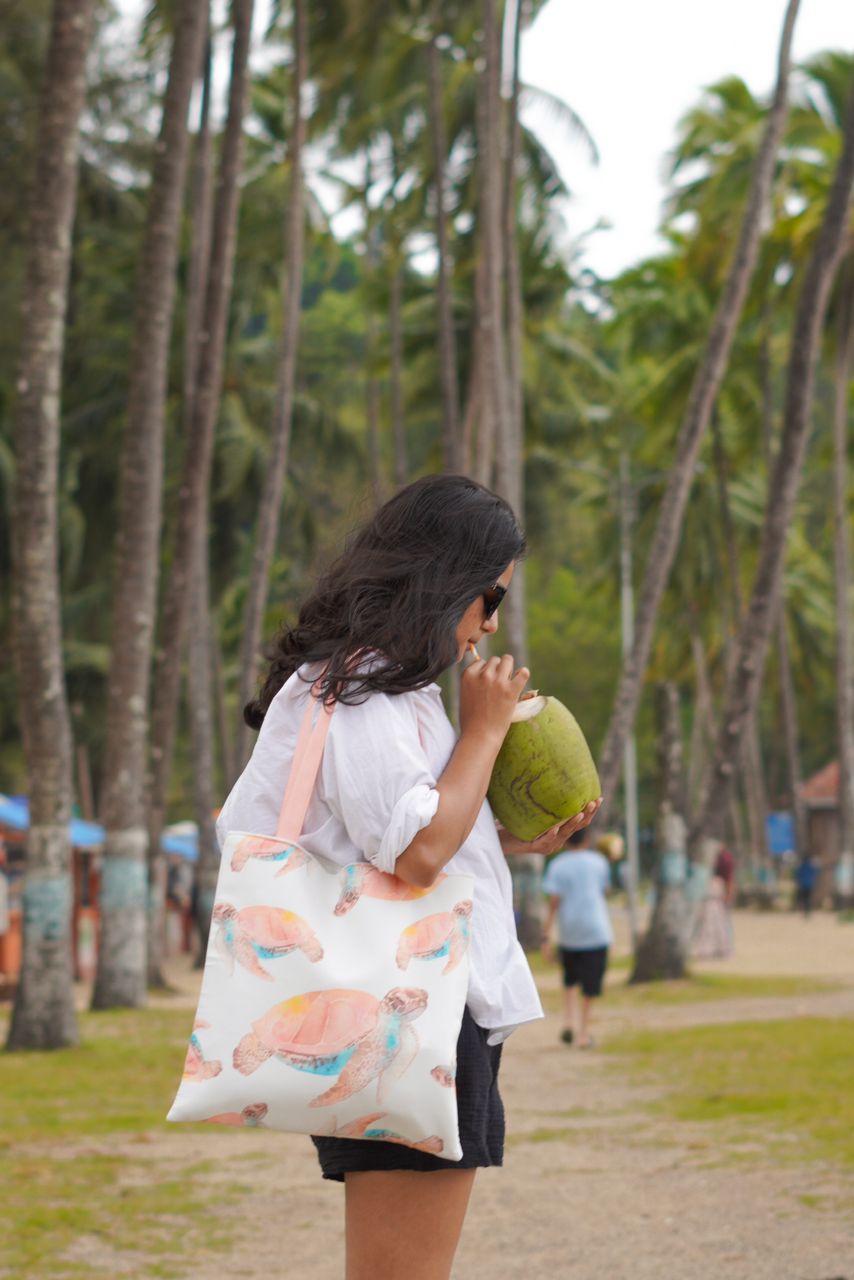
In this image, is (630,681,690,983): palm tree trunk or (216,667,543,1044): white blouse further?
(630,681,690,983): palm tree trunk

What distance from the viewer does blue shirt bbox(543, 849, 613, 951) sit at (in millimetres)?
13266

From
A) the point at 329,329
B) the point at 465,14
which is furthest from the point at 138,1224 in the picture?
the point at 329,329

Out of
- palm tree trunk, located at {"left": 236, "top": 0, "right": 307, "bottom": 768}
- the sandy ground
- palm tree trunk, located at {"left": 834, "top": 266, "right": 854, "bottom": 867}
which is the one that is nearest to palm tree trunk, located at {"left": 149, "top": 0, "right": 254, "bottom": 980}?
palm tree trunk, located at {"left": 236, "top": 0, "right": 307, "bottom": 768}

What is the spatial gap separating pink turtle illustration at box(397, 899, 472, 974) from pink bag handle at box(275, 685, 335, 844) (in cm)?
24

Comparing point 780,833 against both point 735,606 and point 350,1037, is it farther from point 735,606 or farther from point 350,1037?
point 350,1037

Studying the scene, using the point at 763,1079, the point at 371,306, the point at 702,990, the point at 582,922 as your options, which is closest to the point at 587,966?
the point at 582,922

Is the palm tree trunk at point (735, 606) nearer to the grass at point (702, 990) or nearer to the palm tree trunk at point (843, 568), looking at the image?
the palm tree trunk at point (843, 568)

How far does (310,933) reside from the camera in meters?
2.85

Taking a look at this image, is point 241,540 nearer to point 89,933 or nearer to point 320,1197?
point 89,933

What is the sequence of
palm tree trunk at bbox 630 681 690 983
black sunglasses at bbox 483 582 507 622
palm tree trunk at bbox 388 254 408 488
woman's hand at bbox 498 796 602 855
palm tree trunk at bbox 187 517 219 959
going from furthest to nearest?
palm tree trunk at bbox 388 254 408 488 < palm tree trunk at bbox 187 517 219 959 < palm tree trunk at bbox 630 681 690 983 < woman's hand at bbox 498 796 602 855 < black sunglasses at bbox 483 582 507 622

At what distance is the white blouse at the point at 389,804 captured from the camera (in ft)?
9.47

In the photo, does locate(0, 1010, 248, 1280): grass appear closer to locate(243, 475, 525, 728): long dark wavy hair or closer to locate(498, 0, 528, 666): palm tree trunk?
locate(243, 475, 525, 728): long dark wavy hair

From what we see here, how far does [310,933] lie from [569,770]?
2.09 ft

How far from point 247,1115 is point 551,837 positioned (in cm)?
77
